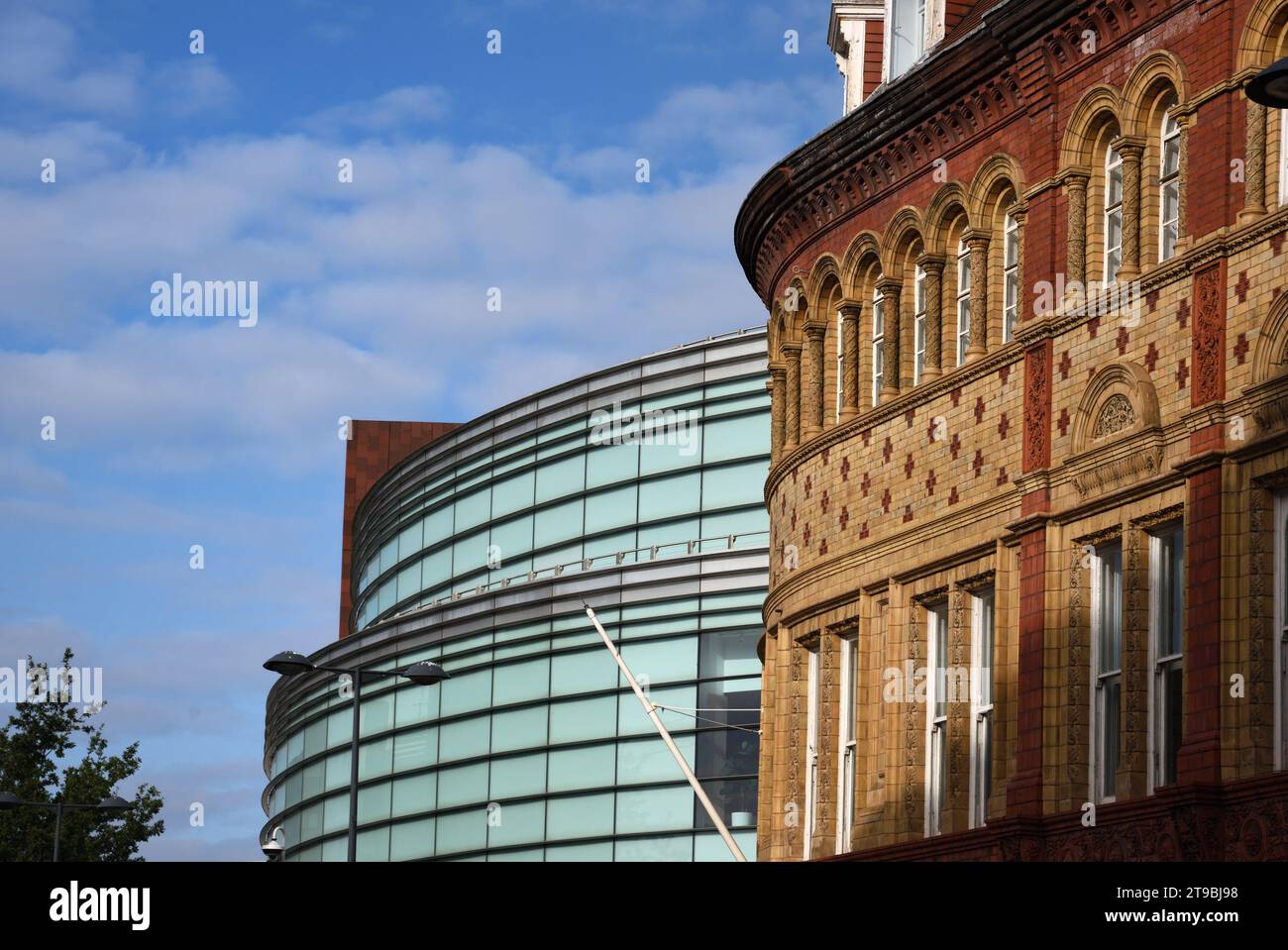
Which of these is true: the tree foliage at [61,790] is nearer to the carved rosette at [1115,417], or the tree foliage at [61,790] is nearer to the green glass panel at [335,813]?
the green glass panel at [335,813]

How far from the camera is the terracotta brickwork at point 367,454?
11569cm

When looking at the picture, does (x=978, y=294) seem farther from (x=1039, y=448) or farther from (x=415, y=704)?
(x=415, y=704)

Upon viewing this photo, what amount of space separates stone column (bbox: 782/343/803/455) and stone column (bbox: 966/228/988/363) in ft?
16.9

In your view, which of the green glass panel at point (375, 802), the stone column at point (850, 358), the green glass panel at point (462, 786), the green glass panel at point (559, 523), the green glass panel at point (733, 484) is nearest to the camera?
the stone column at point (850, 358)

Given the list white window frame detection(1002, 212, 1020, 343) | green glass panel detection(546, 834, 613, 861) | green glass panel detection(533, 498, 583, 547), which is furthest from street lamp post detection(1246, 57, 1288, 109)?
green glass panel detection(533, 498, 583, 547)

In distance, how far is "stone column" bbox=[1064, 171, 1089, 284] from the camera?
85.1ft

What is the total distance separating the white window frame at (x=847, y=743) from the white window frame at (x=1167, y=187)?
316 inches

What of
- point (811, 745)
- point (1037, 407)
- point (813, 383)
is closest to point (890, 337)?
point (813, 383)

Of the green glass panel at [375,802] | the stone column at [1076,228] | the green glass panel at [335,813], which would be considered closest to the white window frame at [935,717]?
the stone column at [1076,228]

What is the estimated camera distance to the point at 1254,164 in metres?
22.8

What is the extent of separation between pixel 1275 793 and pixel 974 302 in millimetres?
8837

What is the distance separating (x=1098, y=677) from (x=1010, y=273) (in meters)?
5.52

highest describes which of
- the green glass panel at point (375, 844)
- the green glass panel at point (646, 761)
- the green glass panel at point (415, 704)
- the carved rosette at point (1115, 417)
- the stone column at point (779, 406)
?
the stone column at point (779, 406)

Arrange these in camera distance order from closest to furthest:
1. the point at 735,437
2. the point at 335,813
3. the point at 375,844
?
the point at 735,437 → the point at 375,844 → the point at 335,813
